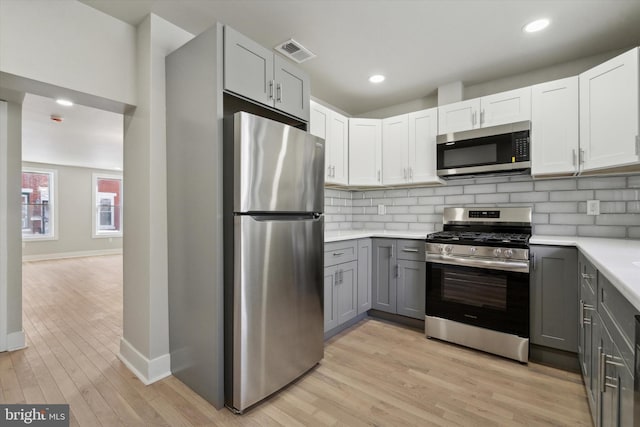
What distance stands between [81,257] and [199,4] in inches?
321

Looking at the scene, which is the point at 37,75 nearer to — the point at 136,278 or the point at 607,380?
the point at 136,278

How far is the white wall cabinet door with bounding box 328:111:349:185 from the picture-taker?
3119 mm

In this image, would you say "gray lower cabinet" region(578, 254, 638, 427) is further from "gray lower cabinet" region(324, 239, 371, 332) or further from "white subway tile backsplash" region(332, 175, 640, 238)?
"gray lower cabinet" region(324, 239, 371, 332)

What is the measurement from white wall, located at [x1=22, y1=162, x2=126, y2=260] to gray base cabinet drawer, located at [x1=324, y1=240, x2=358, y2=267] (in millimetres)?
7998

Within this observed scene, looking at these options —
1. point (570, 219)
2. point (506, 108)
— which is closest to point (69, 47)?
point (506, 108)

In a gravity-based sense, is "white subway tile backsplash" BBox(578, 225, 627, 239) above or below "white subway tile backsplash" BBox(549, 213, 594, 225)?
below

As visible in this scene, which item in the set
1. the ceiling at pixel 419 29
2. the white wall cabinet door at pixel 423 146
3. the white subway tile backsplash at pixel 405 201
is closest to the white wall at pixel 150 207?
the ceiling at pixel 419 29

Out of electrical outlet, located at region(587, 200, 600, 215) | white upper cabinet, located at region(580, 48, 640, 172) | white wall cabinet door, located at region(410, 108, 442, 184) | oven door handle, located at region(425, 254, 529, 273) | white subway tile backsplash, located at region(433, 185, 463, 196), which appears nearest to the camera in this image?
white upper cabinet, located at region(580, 48, 640, 172)

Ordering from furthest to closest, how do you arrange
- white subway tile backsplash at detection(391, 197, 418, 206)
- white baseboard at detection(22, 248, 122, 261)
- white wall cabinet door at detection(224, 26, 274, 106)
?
white baseboard at detection(22, 248, 122, 261) → white subway tile backsplash at detection(391, 197, 418, 206) → white wall cabinet door at detection(224, 26, 274, 106)

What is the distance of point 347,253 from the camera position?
2.77 m

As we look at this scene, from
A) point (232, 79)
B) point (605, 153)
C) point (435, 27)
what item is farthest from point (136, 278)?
point (605, 153)

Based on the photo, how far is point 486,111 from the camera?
271cm

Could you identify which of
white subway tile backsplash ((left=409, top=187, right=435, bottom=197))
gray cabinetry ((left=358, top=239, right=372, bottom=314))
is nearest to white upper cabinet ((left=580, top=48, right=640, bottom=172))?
white subway tile backsplash ((left=409, top=187, right=435, bottom=197))

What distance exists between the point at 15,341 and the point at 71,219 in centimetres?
637
